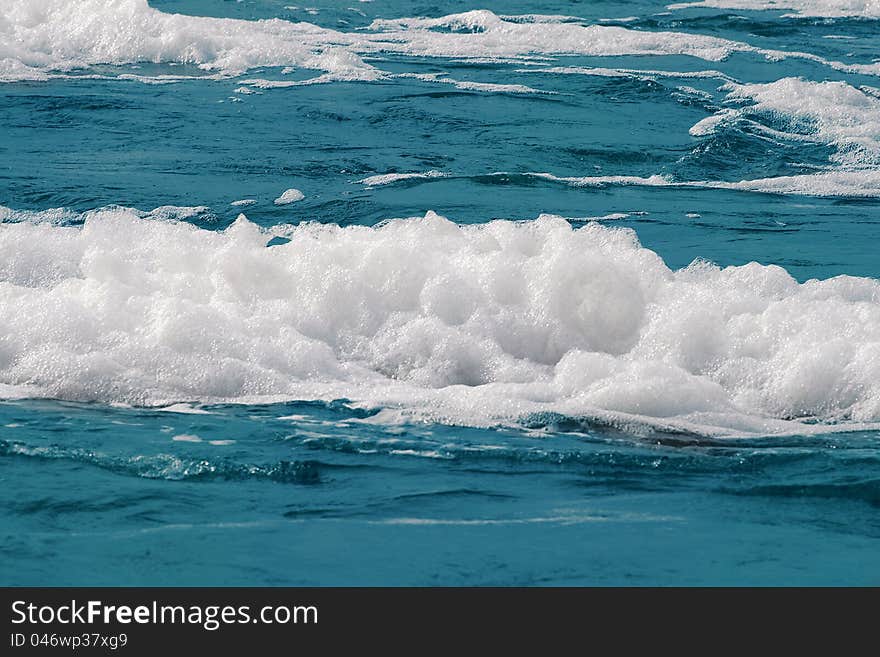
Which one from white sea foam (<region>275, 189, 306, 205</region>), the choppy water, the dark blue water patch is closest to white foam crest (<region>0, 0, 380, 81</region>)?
the choppy water

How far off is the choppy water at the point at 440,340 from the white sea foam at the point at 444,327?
2cm

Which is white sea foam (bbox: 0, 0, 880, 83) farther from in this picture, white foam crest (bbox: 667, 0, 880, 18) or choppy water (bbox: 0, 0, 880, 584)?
white foam crest (bbox: 667, 0, 880, 18)

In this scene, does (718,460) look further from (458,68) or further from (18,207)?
(458,68)

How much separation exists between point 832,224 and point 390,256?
15.4ft

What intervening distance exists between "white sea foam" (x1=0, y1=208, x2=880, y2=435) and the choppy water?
22 mm

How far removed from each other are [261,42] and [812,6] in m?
10.2

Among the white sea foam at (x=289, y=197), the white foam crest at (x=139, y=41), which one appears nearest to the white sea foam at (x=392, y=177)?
the white sea foam at (x=289, y=197)

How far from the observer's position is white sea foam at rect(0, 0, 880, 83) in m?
18.6

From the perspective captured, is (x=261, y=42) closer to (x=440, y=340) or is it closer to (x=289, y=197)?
(x=289, y=197)

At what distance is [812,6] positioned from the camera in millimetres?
24156

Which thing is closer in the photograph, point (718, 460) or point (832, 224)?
point (718, 460)

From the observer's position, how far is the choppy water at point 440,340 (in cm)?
536
